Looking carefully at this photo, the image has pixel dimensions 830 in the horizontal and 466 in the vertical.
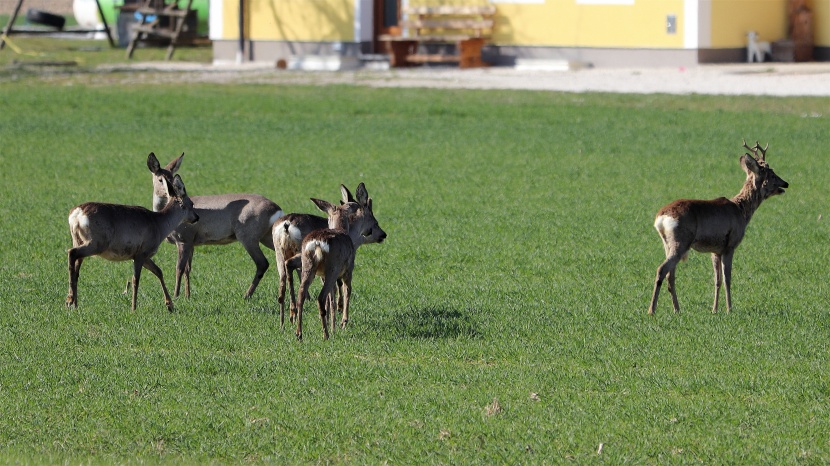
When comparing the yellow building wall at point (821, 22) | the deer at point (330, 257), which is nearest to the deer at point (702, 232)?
the deer at point (330, 257)

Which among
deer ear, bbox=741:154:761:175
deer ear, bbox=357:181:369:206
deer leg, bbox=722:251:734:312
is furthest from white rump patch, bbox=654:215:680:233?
deer ear, bbox=357:181:369:206

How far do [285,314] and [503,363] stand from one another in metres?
2.35

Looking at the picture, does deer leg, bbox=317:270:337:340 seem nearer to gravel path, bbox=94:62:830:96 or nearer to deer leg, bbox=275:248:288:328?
deer leg, bbox=275:248:288:328

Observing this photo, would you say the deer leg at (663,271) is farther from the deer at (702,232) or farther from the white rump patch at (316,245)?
the white rump patch at (316,245)

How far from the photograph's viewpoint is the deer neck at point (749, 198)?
11234 mm

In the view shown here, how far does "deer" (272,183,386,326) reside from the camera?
399 inches

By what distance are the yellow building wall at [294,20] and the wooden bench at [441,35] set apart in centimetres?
132

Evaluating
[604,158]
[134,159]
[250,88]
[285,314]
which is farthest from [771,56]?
[285,314]

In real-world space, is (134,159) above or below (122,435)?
above

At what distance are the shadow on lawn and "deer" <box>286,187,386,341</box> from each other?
48cm

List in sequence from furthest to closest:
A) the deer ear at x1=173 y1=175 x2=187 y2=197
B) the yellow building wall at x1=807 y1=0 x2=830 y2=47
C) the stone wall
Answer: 1. the stone wall
2. the yellow building wall at x1=807 y1=0 x2=830 y2=47
3. the deer ear at x1=173 y1=175 x2=187 y2=197

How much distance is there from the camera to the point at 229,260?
1317 centimetres

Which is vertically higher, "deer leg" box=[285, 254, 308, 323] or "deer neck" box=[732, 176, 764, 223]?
"deer neck" box=[732, 176, 764, 223]

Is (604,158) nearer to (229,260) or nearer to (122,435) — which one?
(229,260)
